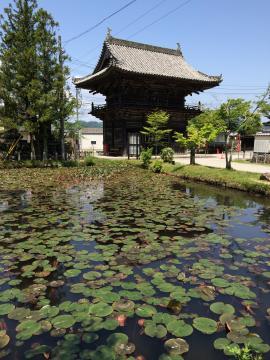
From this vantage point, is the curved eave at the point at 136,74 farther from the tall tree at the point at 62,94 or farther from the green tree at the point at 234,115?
the green tree at the point at 234,115

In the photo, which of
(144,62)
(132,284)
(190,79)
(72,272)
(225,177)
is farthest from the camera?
(144,62)

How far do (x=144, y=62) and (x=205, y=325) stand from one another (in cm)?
2886

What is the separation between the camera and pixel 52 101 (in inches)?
844

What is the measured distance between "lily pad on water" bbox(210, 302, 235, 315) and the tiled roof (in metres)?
24.3

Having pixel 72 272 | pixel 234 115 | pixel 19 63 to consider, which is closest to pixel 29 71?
pixel 19 63

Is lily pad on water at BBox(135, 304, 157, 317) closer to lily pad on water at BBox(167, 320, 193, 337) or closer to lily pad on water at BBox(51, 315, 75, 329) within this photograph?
lily pad on water at BBox(167, 320, 193, 337)

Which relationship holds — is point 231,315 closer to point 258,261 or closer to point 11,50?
point 258,261

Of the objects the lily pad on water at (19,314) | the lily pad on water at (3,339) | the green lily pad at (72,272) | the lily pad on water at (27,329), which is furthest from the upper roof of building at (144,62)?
the lily pad on water at (3,339)

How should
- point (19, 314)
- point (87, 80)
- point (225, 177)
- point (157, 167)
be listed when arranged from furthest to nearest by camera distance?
point (87, 80), point (157, 167), point (225, 177), point (19, 314)

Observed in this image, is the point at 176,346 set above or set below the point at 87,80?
below

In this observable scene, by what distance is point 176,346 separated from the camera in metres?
3.14

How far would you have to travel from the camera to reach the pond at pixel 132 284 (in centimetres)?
324

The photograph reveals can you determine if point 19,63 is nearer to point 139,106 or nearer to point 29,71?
point 29,71

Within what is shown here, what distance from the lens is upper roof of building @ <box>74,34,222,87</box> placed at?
90.0ft
